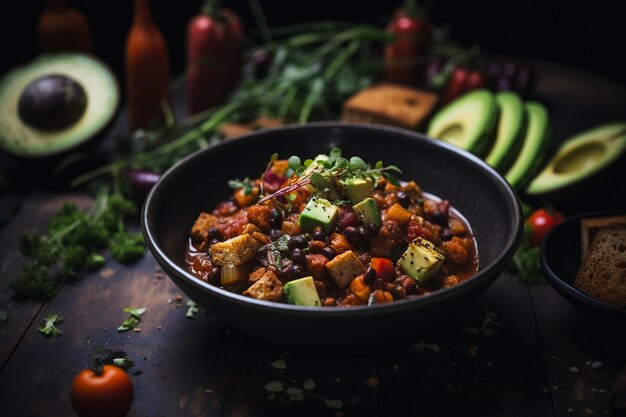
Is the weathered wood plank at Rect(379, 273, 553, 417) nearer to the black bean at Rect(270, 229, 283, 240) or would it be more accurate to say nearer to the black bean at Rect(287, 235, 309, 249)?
the black bean at Rect(287, 235, 309, 249)

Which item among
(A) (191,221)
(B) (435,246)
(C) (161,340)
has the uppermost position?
(B) (435,246)

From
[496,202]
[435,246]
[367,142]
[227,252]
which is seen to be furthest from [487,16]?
[227,252]

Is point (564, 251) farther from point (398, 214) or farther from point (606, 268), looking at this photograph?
point (398, 214)

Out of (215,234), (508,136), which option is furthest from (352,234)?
(508,136)

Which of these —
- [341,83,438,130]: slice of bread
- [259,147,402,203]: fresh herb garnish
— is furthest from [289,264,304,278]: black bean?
[341,83,438,130]: slice of bread

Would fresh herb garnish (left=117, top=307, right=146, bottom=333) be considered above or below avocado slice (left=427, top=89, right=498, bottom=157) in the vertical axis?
below

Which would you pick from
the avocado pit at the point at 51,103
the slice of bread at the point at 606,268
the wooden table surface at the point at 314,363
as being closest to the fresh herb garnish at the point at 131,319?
the wooden table surface at the point at 314,363

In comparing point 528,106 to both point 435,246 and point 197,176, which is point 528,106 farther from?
point 197,176
